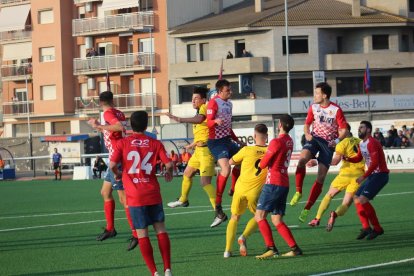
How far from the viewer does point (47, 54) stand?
86.8 metres

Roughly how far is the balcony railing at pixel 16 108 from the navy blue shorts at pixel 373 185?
238 feet

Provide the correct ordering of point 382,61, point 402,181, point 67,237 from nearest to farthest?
point 67,237, point 402,181, point 382,61

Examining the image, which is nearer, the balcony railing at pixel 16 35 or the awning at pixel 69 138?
the awning at pixel 69 138

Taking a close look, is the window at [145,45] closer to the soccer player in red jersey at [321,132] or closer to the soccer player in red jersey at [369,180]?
the soccer player in red jersey at [321,132]

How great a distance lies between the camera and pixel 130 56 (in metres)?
82.4

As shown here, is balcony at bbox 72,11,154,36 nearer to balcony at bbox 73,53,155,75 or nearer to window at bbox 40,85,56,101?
balcony at bbox 73,53,155,75

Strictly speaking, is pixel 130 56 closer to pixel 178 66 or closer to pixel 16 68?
pixel 178 66

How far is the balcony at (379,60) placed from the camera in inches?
2928

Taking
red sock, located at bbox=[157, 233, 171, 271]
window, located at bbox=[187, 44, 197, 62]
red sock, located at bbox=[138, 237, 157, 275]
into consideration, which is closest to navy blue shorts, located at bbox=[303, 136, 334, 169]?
red sock, located at bbox=[157, 233, 171, 271]

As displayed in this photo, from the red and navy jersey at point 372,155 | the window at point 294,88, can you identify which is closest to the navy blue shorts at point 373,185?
the red and navy jersey at point 372,155

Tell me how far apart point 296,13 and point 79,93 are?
21.6 m

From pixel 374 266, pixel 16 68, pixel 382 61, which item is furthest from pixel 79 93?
pixel 374 266

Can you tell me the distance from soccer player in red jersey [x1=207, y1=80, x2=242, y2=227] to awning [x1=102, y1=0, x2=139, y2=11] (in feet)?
208

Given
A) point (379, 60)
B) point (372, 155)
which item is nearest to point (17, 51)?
point (379, 60)
